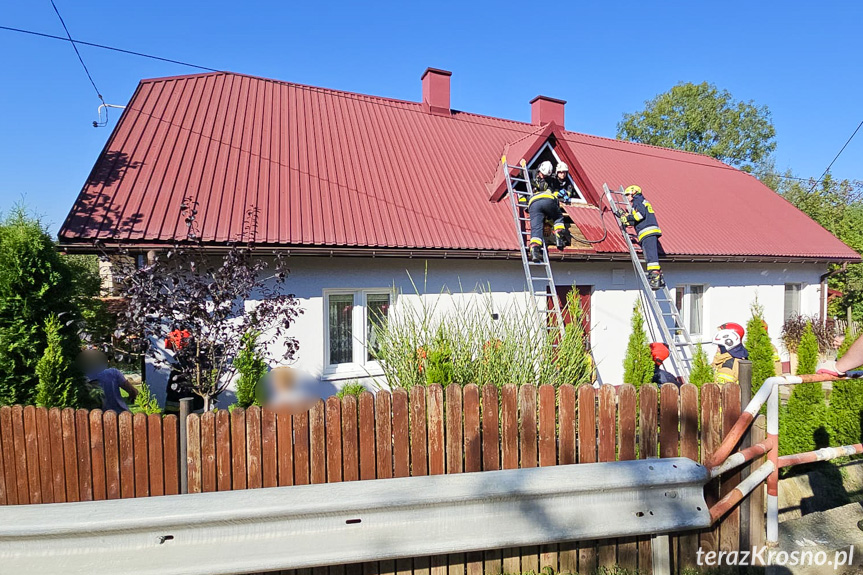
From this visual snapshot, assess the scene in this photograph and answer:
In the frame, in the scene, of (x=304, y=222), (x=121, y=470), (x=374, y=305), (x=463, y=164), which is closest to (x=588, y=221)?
(x=463, y=164)

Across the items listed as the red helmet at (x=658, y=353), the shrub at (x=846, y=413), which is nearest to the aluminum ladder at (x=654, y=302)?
the red helmet at (x=658, y=353)

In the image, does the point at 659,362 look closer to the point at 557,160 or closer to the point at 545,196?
the point at 545,196

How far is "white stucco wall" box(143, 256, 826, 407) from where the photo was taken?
23.1 ft

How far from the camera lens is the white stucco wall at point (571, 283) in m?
7.03

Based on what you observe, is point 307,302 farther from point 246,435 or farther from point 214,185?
point 246,435

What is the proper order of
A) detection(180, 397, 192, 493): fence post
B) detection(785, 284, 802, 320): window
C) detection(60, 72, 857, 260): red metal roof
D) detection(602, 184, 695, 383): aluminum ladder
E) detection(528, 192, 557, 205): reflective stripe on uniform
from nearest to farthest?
1. detection(180, 397, 192, 493): fence post
2. detection(60, 72, 857, 260): red metal roof
3. detection(528, 192, 557, 205): reflective stripe on uniform
4. detection(602, 184, 695, 383): aluminum ladder
5. detection(785, 284, 802, 320): window

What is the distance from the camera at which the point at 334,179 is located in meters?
8.43

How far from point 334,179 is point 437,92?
527 centimetres

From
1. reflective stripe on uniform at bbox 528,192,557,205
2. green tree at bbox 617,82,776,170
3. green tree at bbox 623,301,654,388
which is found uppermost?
green tree at bbox 617,82,776,170

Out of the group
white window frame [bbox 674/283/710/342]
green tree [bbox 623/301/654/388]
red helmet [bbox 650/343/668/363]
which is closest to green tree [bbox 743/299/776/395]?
red helmet [bbox 650/343/668/363]

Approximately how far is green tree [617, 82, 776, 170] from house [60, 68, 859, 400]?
78.4ft

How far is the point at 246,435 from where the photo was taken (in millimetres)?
2943

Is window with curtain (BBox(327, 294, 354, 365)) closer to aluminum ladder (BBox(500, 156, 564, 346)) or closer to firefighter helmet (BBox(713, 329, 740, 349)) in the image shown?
aluminum ladder (BBox(500, 156, 564, 346))

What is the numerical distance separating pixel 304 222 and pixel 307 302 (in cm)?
124
